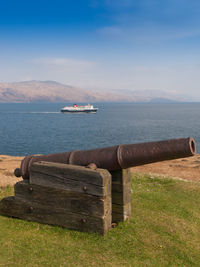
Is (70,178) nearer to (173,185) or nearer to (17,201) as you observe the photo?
(17,201)

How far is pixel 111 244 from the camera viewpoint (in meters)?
5.50

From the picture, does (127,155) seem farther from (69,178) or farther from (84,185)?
(69,178)

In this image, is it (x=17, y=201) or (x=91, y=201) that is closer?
(x=91, y=201)

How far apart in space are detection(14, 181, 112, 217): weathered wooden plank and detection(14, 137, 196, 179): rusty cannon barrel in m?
0.40

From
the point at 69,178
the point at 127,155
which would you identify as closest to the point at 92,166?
the point at 69,178

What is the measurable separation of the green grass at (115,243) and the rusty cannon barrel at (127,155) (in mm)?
1416

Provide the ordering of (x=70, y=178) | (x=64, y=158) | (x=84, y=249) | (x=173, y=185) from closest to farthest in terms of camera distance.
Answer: (x=84, y=249) → (x=70, y=178) → (x=64, y=158) → (x=173, y=185)

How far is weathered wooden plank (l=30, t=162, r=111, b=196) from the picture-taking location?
5.48 m

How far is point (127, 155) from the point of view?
559cm

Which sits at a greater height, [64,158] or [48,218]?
[64,158]

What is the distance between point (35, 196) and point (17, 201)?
62 cm

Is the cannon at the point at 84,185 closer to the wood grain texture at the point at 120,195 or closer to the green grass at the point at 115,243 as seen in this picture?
the wood grain texture at the point at 120,195

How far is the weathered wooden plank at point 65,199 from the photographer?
557 centimetres

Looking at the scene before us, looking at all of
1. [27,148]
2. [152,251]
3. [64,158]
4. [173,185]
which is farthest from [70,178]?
[27,148]
